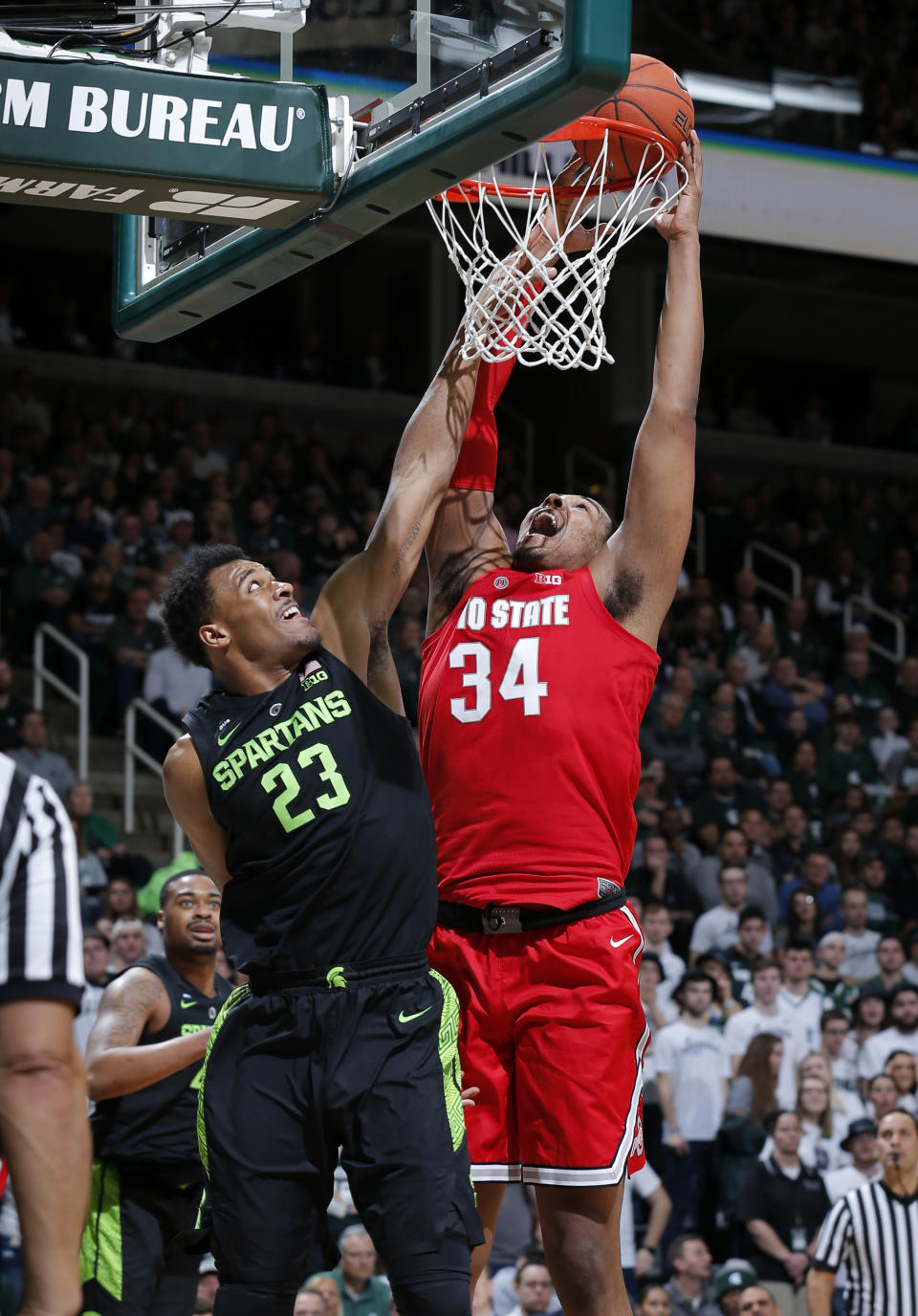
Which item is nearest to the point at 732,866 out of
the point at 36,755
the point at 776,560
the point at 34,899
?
the point at 36,755

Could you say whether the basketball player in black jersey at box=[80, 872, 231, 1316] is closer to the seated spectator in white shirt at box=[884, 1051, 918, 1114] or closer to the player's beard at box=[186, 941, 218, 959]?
the player's beard at box=[186, 941, 218, 959]

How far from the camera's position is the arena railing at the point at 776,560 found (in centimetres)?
1670

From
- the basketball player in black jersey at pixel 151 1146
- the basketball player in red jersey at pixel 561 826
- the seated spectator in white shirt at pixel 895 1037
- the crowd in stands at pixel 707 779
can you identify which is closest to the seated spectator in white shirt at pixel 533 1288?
the crowd in stands at pixel 707 779

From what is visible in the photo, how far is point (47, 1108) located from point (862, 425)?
1825 centimetres

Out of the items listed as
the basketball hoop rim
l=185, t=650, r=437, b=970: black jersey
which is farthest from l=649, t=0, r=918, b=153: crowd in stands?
l=185, t=650, r=437, b=970: black jersey

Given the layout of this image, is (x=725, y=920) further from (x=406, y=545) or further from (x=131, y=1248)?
(x=406, y=545)

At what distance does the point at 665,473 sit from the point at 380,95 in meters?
1.10

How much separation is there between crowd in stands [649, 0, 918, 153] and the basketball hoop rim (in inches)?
369

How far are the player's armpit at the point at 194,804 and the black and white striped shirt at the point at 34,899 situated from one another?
1313 millimetres

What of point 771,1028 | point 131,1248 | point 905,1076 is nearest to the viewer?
point 131,1248

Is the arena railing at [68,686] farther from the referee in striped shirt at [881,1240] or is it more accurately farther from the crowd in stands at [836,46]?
the crowd in stands at [836,46]

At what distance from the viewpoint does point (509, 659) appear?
434 cm

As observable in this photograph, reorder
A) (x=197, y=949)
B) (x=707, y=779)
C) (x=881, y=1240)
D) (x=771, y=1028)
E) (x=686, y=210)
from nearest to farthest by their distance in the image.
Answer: (x=686, y=210)
(x=197, y=949)
(x=881, y=1240)
(x=771, y=1028)
(x=707, y=779)

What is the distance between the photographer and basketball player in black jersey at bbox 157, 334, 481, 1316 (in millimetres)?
3654
